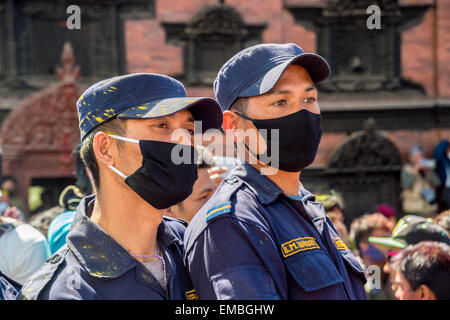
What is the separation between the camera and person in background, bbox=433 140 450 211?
427 inches

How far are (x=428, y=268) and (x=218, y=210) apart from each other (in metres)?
Answer: 1.31

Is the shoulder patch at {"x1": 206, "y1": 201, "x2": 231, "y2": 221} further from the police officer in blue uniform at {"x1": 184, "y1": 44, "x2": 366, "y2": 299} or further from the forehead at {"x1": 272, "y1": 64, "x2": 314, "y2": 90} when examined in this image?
the forehead at {"x1": 272, "y1": 64, "x2": 314, "y2": 90}

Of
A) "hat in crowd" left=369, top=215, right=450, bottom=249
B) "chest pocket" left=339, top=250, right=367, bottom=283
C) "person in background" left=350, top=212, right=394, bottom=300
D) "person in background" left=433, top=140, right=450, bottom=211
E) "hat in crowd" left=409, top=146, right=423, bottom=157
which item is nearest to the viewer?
"chest pocket" left=339, top=250, right=367, bottom=283

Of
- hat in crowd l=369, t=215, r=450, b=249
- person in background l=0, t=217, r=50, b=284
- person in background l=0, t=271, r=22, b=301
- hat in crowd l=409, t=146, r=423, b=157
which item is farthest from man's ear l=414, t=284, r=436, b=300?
hat in crowd l=409, t=146, r=423, b=157

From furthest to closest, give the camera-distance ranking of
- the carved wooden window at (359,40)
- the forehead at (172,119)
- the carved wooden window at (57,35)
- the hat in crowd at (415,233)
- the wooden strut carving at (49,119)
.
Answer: the carved wooden window at (359,40) → the carved wooden window at (57,35) → the wooden strut carving at (49,119) → the hat in crowd at (415,233) → the forehead at (172,119)

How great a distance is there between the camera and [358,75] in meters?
11.8

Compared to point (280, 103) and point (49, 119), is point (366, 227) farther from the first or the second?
point (49, 119)

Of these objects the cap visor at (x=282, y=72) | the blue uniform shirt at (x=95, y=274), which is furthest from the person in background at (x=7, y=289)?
the cap visor at (x=282, y=72)

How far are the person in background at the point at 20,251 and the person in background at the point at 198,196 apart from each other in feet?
2.72

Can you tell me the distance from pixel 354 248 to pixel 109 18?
280 inches

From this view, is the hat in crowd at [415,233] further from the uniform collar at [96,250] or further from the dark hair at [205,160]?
the uniform collar at [96,250]

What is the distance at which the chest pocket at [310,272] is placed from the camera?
6.14ft
